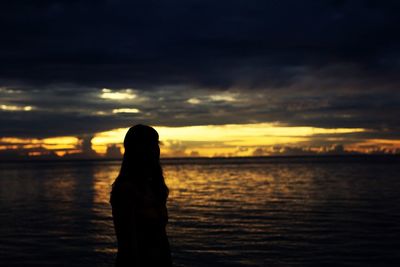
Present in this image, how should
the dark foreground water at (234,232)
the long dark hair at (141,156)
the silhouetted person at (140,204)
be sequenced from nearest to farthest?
the silhouetted person at (140,204), the long dark hair at (141,156), the dark foreground water at (234,232)

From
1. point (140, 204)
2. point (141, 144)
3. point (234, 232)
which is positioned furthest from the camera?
point (234, 232)

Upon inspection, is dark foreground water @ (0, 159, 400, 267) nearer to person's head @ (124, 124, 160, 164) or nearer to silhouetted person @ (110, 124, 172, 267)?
silhouetted person @ (110, 124, 172, 267)

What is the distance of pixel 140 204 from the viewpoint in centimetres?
466

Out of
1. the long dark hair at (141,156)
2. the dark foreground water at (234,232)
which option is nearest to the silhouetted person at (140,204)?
the long dark hair at (141,156)

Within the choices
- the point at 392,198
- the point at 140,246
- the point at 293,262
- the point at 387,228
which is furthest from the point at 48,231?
the point at 392,198

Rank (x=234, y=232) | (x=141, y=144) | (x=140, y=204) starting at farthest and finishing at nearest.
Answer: (x=234, y=232)
(x=141, y=144)
(x=140, y=204)

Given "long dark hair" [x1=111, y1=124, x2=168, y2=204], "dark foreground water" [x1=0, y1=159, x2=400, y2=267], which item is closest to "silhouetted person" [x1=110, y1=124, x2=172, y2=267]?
"long dark hair" [x1=111, y1=124, x2=168, y2=204]

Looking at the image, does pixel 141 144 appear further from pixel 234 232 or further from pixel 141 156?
pixel 234 232

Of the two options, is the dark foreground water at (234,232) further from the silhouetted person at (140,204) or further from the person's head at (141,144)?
the person's head at (141,144)

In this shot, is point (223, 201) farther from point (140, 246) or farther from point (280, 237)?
point (140, 246)

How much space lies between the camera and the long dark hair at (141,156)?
15.7 ft

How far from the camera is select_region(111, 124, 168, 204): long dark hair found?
15.7 feet

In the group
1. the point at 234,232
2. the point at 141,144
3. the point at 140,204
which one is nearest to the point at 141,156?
the point at 141,144

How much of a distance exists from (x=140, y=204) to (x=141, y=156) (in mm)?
465
